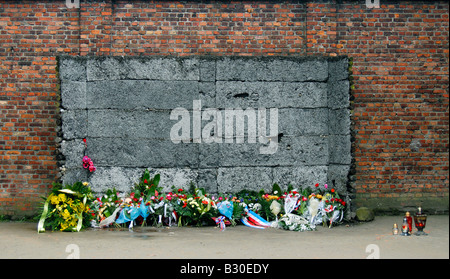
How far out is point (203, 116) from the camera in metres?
7.84

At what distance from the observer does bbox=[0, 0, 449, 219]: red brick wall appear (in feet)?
27.0

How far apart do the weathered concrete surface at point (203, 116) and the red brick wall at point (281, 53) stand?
0.52 metres

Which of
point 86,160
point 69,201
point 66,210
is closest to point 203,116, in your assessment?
point 86,160

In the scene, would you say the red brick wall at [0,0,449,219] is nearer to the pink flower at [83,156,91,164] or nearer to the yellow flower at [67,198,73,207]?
the pink flower at [83,156,91,164]

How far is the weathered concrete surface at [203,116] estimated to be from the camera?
773cm

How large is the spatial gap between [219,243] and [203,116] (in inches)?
93.8

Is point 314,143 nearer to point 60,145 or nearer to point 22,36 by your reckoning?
point 60,145

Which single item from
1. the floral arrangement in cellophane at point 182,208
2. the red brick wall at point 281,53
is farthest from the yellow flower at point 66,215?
the red brick wall at point 281,53

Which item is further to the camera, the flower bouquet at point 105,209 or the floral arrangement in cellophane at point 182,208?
the flower bouquet at point 105,209

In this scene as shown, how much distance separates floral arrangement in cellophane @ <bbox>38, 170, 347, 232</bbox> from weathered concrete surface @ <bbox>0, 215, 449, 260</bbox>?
0.69 ft

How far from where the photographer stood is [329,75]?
8031 millimetres

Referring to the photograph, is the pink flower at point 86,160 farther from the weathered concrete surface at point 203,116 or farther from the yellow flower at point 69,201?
the yellow flower at point 69,201

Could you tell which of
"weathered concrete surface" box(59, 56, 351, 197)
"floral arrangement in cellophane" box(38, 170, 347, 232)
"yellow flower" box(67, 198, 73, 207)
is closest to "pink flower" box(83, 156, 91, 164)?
"weathered concrete surface" box(59, 56, 351, 197)

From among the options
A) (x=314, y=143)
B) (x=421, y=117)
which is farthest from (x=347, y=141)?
(x=421, y=117)
